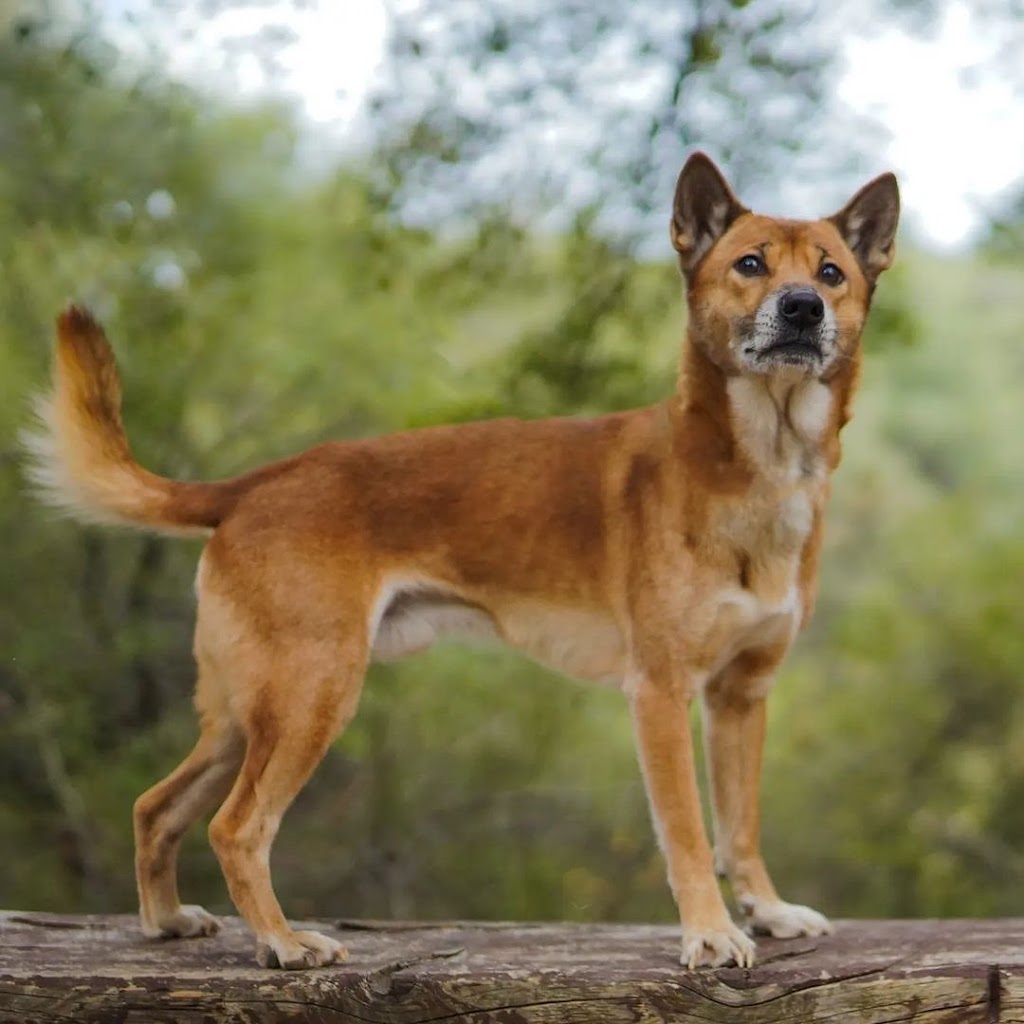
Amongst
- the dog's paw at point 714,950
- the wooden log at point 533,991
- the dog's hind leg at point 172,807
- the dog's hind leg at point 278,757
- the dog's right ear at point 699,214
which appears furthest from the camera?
the dog's hind leg at point 172,807

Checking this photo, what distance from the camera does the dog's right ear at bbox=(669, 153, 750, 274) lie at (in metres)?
4.30

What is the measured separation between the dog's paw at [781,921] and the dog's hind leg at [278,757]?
1.30m

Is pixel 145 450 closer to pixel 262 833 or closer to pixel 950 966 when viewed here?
pixel 262 833

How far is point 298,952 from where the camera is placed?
4027 millimetres

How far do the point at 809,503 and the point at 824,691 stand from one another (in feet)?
26.2

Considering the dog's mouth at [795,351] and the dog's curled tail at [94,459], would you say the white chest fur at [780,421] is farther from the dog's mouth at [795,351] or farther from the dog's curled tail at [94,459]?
the dog's curled tail at [94,459]

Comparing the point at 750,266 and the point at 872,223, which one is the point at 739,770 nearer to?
the point at 750,266

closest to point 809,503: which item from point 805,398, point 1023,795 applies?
point 805,398

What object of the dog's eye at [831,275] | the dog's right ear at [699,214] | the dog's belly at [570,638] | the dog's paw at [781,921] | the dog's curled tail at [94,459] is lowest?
the dog's paw at [781,921]

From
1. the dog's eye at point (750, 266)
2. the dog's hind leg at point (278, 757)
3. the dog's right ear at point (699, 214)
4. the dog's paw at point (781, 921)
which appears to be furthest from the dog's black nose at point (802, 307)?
the dog's paw at point (781, 921)

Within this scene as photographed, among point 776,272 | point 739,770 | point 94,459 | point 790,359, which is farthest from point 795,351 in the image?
point 94,459

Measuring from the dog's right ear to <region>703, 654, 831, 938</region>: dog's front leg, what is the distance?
50.7 inches

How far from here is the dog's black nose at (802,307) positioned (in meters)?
3.90

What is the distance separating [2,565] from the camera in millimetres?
8867
